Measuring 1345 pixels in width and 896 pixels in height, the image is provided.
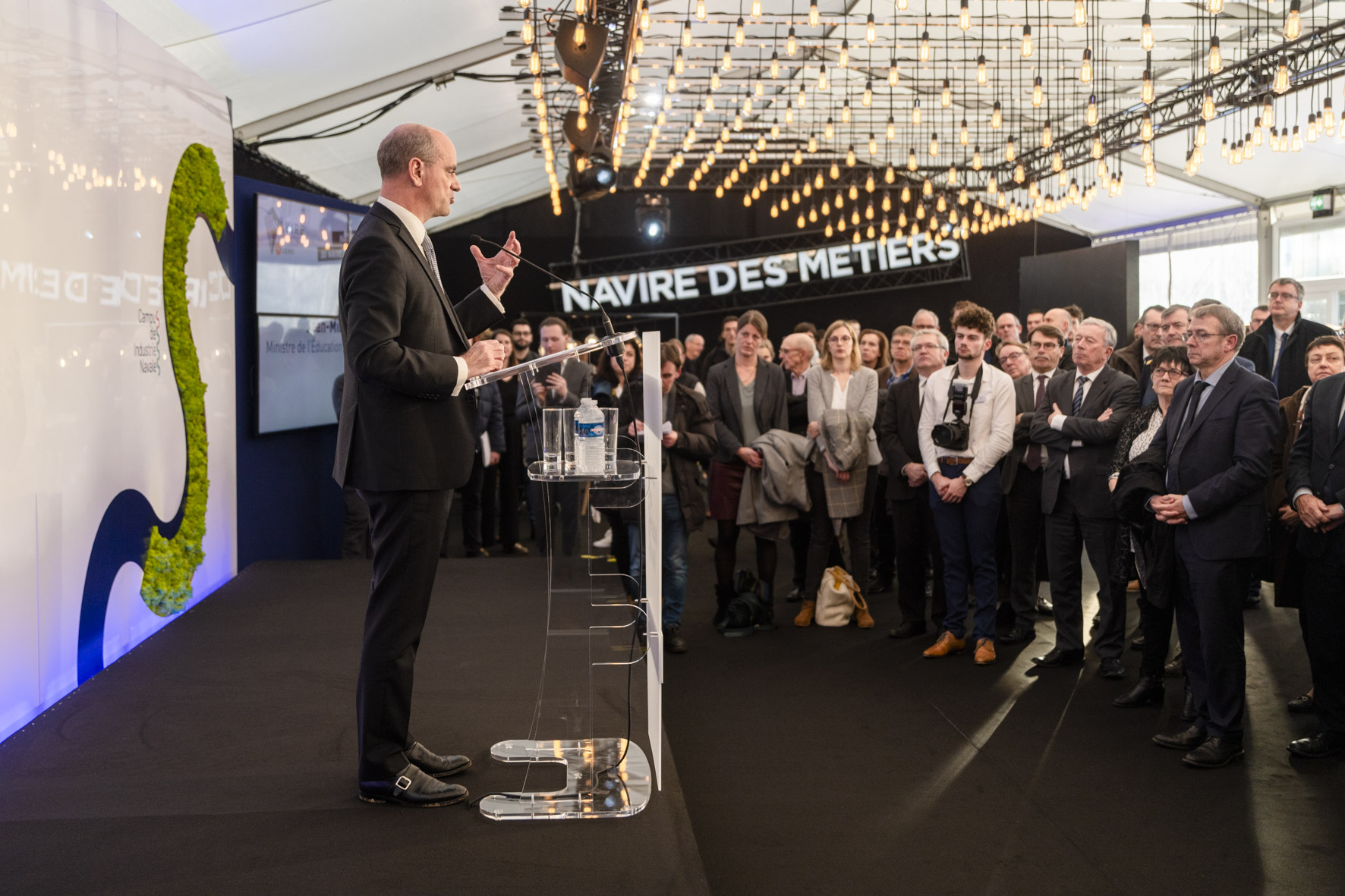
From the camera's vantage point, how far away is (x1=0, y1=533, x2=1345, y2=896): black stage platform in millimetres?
2232

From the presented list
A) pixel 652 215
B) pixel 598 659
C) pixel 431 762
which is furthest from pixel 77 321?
pixel 652 215

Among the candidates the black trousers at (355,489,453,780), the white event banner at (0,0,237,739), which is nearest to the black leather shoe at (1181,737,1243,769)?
the black trousers at (355,489,453,780)

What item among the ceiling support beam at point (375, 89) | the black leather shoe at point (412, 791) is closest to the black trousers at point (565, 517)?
the black leather shoe at point (412, 791)

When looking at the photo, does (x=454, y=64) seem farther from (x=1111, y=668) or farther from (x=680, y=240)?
(x=1111, y=668)

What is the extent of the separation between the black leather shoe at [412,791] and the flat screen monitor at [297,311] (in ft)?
12.9

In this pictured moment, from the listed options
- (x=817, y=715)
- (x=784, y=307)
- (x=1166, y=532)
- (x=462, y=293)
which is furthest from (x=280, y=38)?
(x=784, y=307)

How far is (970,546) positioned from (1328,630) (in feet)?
4.69

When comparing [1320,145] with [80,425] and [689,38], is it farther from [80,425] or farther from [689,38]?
[80,425]

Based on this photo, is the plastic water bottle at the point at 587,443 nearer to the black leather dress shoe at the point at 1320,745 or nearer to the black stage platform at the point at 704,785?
the black stage platform at the point at 704,785

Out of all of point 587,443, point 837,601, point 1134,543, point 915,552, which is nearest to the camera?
point 587,443

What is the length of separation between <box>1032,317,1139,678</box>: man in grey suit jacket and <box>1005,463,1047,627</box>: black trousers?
251 millimetres

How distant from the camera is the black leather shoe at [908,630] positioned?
16.0ft

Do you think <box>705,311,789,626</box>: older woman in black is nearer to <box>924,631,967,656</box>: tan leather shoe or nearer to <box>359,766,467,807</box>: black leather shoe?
<box>924,631,967,656</box>: tan leather shoe

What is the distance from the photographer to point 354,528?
6.52 m
